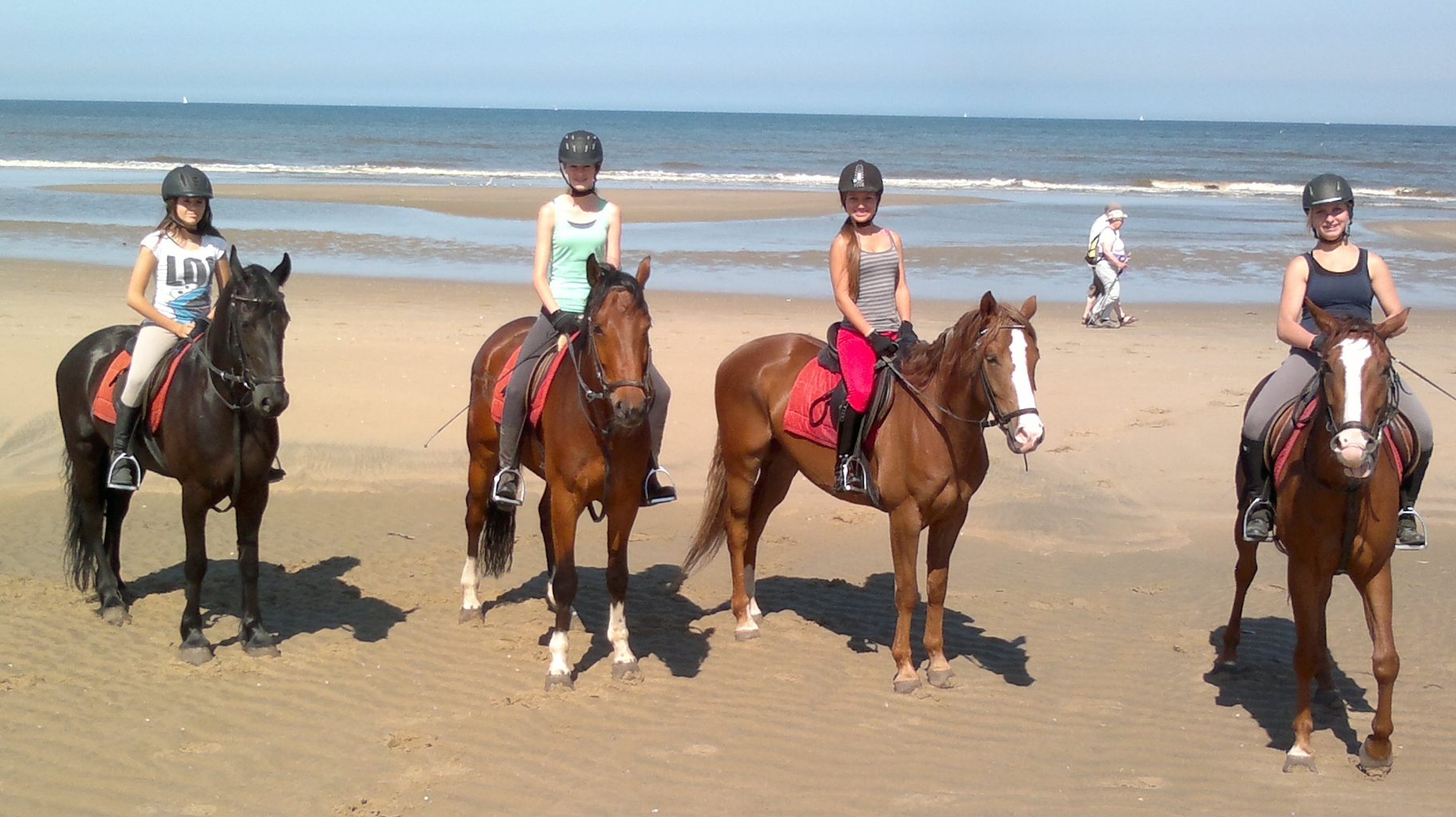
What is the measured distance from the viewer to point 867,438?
631 cm

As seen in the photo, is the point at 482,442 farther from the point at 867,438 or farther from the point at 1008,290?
the point at 1008,290

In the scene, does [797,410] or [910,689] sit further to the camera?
[797,410]

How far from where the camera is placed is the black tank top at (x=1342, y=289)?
5.51 metres

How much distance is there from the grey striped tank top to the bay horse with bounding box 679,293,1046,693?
326mm

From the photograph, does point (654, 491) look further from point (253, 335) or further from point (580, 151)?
point (253, 335)

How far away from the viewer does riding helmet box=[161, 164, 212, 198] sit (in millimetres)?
6133

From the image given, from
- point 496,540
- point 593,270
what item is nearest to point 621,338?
point 593,270

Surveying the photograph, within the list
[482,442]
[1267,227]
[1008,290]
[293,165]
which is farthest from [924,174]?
[482,442]

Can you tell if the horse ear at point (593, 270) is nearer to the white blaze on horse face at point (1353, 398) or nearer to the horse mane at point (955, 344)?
the horse mane at point (955, 344)

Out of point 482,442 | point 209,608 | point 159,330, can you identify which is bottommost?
point 209,608

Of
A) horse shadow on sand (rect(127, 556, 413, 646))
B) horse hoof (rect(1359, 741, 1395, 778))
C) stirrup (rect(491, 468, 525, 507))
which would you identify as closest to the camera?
horse hoof (rect(1359, 741, 1395, 778))

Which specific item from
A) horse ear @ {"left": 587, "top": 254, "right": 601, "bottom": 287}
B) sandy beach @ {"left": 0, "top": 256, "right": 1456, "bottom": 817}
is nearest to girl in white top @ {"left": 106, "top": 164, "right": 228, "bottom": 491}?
sandy beach @ {"left": 0, "top": 256, "right": 1456, "bottom": 817}

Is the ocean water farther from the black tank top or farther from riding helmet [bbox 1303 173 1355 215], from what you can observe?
the black tank top

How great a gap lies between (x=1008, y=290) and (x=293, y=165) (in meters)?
41.8
